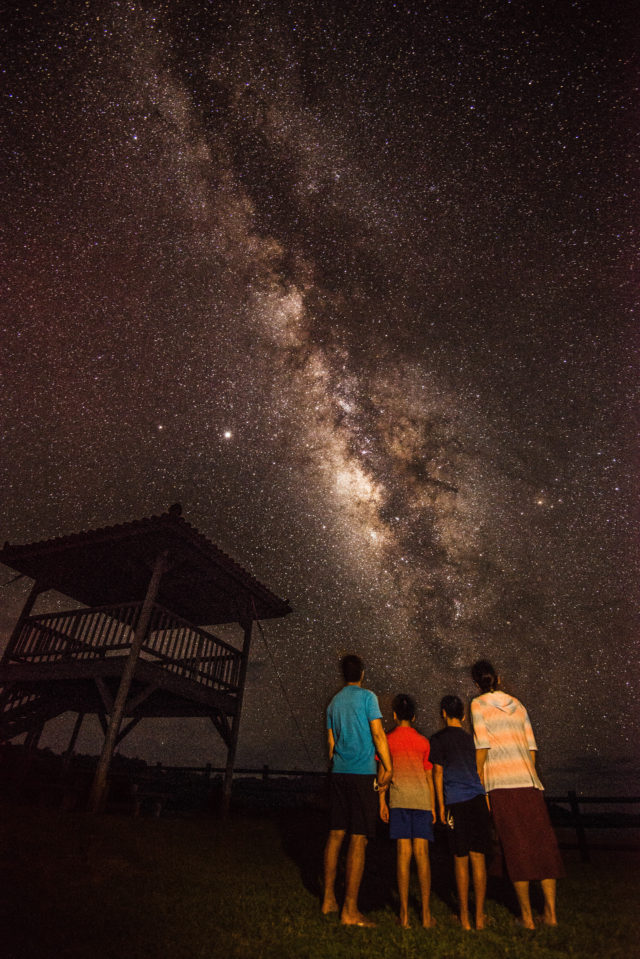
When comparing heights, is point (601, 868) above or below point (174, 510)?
below

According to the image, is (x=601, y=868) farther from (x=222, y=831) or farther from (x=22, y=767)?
(x=22, y=767)

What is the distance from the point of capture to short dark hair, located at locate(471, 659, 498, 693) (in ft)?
13.2

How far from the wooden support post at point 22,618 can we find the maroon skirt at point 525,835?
11.8 meters

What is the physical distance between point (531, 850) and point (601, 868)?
260 inches

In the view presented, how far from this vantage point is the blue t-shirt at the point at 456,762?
3.74 metres

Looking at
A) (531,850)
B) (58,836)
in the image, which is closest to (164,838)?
(58,836)

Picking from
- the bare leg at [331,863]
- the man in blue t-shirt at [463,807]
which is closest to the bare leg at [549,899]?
the man in blue t-shirt at [463,807]

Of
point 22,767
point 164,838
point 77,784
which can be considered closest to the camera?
point 164,838

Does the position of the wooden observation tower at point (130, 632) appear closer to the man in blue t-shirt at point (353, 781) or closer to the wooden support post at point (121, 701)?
the wooden support post at point (121, 701)

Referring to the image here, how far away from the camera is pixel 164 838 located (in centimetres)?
670

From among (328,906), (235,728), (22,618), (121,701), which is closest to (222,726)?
(235,728)

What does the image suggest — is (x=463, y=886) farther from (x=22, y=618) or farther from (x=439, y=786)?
(x=22, y=618)

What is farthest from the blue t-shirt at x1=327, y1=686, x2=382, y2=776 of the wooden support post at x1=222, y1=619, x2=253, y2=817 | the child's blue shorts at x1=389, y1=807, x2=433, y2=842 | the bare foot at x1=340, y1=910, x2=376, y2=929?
the wooden support post at x1=222, y1=619, x2=253, y2=817

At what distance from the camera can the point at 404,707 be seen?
436 centimetres
